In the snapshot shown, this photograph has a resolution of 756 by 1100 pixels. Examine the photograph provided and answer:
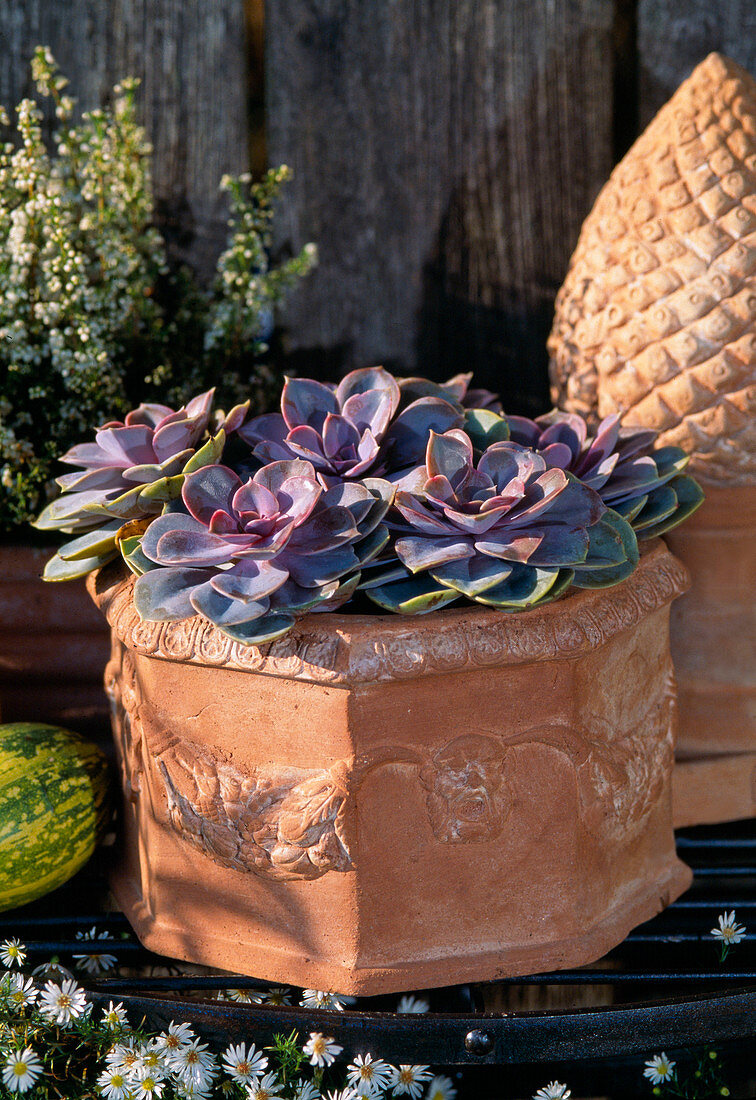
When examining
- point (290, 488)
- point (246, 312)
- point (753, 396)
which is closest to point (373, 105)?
point (246, 312)

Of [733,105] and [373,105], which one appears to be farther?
[373,105]

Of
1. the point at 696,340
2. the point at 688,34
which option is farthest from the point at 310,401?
the point at 688,34

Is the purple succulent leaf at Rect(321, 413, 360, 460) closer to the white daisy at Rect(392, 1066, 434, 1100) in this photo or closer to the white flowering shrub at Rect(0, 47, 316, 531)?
the white flowering shrub at Rect(0, 47, 316, 531)

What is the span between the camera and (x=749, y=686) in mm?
1063

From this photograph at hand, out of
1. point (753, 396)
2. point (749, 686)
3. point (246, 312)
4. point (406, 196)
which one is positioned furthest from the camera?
point (406, 196)

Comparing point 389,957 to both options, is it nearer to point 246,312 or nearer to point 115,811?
point 115,811

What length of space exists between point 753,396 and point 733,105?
301 millimetres

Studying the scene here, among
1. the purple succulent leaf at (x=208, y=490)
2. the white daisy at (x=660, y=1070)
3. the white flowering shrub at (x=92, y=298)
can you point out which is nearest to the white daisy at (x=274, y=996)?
the white daisy at (x=660, y=1070)

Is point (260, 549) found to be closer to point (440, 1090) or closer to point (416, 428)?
point (416, 428)

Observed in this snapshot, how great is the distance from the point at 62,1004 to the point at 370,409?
539 mm

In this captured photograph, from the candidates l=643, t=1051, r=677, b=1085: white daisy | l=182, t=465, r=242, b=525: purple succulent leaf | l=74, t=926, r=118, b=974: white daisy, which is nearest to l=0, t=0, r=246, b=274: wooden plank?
l=182, t=465, r=242, b=525: purple succulent leaf

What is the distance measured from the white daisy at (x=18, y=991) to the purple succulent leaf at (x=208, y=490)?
Answer: 399 millimetres

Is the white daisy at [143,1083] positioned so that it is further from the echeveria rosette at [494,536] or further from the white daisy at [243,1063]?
the echeveria rosette at [494,536]

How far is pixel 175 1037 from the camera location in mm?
773
